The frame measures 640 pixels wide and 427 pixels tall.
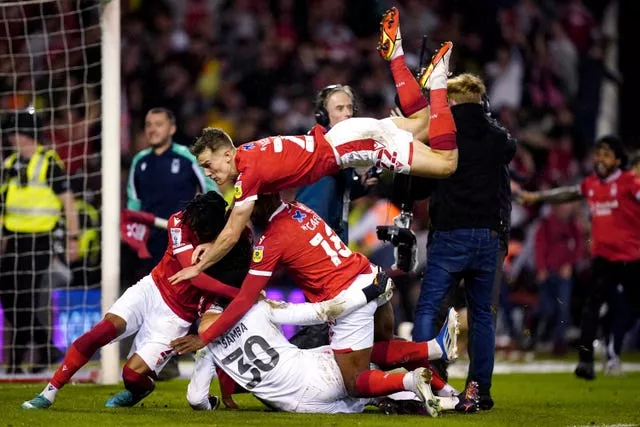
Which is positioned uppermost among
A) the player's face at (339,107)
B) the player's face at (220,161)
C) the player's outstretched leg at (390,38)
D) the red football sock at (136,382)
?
the player's outstretched leg at (390,38)

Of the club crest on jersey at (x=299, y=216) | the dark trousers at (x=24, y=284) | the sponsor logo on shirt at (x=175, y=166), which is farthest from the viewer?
the dark trousers at (x=24, y=284)

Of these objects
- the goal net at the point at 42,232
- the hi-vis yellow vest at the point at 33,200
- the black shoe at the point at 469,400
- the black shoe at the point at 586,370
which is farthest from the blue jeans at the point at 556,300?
the black shoe at the point at 469,400

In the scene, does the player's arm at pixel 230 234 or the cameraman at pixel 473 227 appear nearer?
the player's arm at pixel 230 234

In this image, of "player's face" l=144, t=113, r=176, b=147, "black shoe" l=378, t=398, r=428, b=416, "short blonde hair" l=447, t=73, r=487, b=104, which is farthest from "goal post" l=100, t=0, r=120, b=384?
"black shoe" l=378, t=398, r=428, b=416

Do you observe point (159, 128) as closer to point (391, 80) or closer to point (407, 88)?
point (407, 88)

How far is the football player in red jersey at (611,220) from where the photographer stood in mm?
12102

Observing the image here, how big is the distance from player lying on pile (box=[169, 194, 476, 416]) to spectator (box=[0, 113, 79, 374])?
434cm

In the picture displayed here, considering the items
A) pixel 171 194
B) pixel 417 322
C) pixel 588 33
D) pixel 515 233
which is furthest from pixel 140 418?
pixel 588 33

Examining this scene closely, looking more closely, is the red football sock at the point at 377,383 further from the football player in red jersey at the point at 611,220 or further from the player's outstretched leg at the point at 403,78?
the football player in red jersey at the point at 611,220

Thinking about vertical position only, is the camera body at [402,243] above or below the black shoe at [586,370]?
above

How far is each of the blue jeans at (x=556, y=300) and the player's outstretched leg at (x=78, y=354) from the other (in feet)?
30.1

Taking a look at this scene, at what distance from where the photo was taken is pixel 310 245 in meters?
7.65

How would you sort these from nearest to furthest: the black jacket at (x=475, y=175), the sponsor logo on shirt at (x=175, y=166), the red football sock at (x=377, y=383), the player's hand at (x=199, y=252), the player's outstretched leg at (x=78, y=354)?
the red football sock at (x=377, y=383) → the player's hand at (x=199, y=252) → the player's outstretched leg at (x=78, y=354) → the black jacket at (x=475, y=175) → the sponsor logo on shirt at (x=175, y=166)

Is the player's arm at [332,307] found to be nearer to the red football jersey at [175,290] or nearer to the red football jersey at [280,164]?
the red football jersey at [280,164]
